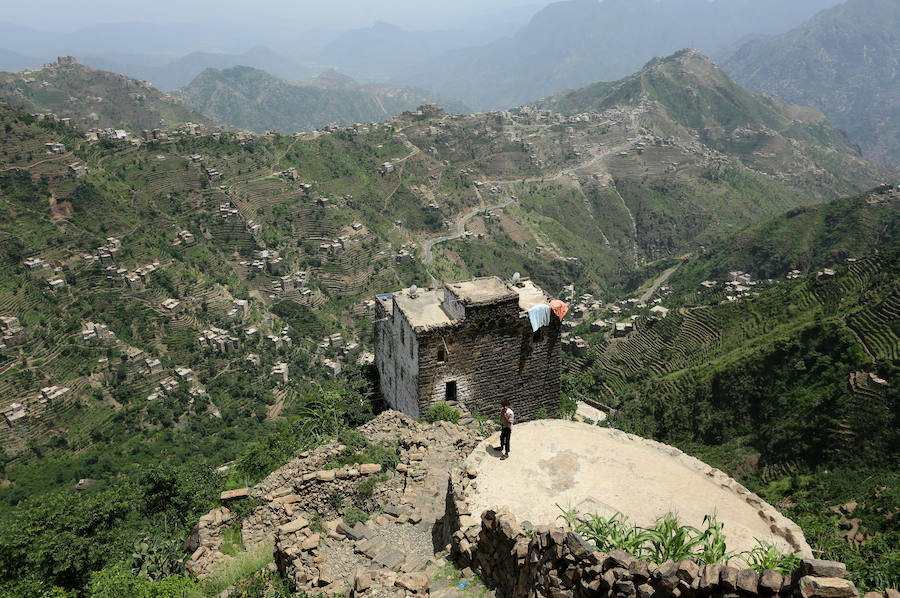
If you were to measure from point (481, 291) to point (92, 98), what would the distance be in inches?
8220

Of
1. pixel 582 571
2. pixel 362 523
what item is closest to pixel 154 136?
pixel 362 523

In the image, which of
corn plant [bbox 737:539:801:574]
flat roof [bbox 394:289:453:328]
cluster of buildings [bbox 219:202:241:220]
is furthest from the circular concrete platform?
cluster of buildings [bbox 219:202:241:220]

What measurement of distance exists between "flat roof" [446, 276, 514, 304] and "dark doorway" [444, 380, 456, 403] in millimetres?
2758

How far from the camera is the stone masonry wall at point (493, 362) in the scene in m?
16.5

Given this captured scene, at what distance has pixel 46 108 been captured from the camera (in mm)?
157125

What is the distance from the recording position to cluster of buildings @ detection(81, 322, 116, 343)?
5803 cm

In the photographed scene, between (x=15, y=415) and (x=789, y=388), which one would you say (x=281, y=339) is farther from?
(x=789, y=388)

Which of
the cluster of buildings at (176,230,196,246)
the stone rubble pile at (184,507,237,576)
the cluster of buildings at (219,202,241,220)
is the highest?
the stone rubble pile at (184,507,237,576)

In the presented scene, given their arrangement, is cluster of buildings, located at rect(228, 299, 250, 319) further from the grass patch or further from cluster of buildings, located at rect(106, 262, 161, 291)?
the grass patch

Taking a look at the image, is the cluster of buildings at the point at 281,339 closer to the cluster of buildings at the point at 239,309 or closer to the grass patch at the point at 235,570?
the cluster of buildings at the point at 239,309

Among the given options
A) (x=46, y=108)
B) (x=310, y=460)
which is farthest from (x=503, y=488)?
(x=46, y=108)

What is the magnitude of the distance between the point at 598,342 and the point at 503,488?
52.7m

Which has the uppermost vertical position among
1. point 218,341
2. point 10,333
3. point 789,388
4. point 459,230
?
point 789,388

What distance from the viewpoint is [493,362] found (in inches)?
675
